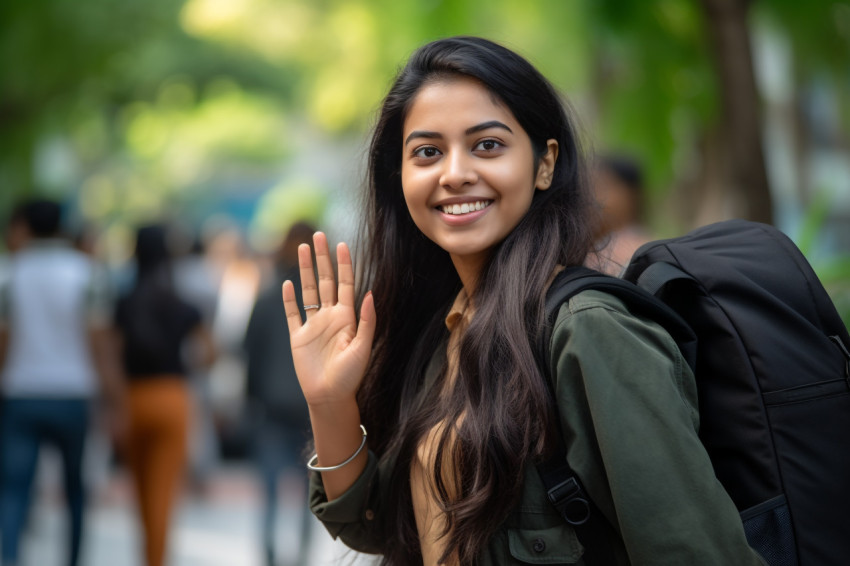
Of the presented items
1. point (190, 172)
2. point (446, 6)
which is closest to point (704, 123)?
point (446, 6)

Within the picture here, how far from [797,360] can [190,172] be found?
45.6 meters

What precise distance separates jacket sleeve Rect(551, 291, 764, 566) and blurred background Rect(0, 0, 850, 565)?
80 centimetres

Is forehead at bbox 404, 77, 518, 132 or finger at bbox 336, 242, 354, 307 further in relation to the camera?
finger at bbox 336, 242, 354, 307

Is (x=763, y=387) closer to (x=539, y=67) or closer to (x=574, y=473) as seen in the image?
(x=574, y=473)

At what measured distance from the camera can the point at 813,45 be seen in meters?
5.10

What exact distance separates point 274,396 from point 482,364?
4708 mm

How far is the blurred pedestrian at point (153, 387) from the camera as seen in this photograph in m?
6.38

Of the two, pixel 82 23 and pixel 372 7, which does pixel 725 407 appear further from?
pixel 82 23

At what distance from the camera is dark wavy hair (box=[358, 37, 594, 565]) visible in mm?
2061

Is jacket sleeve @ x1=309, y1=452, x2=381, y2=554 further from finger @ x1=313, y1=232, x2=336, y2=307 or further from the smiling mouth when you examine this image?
the smiling mouth

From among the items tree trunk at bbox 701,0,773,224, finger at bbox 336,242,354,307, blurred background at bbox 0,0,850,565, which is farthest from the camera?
blurred background at bbox 0,0,850,565

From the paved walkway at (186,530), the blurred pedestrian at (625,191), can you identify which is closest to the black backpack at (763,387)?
the blurred pedestrian at (625,191)

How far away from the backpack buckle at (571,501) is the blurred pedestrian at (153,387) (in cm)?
478

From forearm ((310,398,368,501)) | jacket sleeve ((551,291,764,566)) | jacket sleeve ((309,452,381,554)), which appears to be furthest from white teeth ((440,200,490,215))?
jacket sleeve ((309,452,381,554))
